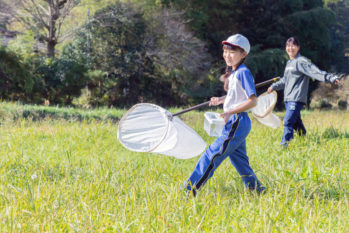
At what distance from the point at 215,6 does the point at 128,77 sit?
7.61 m

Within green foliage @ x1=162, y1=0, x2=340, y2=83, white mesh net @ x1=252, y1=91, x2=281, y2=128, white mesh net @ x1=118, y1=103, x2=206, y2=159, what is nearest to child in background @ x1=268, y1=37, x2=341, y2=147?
white mesh net @ x1=252, y1=91, x2=281, y2=128

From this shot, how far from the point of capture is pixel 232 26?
2430cm

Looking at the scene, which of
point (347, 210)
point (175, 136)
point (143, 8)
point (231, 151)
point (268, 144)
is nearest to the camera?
point (347, 210)

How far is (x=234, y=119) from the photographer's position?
3.35 meters

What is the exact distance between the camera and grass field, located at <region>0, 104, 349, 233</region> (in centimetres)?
257

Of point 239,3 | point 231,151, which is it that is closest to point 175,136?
→ point 231,151

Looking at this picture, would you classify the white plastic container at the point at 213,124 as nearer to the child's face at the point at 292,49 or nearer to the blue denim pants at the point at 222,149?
the child's face at the point at 292,49

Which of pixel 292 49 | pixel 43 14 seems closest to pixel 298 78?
pixel 292 49

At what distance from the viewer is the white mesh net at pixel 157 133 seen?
4230mm

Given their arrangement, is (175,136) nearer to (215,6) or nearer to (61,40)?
(61,40)

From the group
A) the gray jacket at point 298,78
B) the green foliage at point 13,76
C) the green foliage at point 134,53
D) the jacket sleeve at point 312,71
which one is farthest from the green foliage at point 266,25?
the jacket sleeve at point 312,71

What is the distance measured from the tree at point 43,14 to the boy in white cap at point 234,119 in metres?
15.7

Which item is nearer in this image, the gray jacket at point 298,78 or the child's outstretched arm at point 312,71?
the child's outstretched arm at point 312,71

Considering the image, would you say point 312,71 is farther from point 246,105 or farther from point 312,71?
point 246,105
